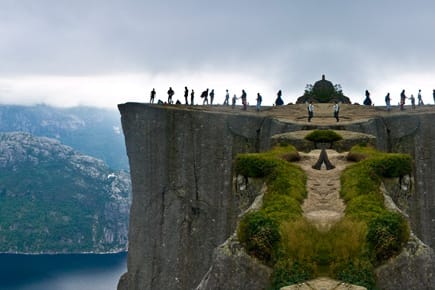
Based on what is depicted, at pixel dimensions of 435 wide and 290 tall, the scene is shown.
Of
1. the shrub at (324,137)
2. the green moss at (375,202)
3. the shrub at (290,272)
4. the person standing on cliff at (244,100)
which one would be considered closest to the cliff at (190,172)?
the person standing on cliff at (244,100)

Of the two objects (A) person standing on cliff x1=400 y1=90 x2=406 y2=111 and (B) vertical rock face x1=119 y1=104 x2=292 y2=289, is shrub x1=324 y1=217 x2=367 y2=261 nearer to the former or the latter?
(B) vertical rock face x1=119 y1=104 x2=292 y2=289

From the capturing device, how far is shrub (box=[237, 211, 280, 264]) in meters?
18.0

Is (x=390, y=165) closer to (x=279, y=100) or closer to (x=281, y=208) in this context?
(x=281, y=208)

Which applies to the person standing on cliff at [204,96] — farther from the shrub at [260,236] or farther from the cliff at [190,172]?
the shrub at [260,236]

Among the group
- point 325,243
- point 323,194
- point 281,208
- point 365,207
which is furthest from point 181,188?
point 325,243

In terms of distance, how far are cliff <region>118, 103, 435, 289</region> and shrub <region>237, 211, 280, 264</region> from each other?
32.0m

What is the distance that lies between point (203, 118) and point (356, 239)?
116 ft

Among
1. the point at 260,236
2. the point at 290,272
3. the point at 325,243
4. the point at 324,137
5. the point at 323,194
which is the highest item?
the point at 324,137

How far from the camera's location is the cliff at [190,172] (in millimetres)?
51000

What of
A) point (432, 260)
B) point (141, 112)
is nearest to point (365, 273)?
point (432, 260)

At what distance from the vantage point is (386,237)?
1783cm

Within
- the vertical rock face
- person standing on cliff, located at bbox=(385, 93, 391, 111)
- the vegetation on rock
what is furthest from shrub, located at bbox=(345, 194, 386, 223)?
person standing on cliff, located at bbox=(385, 93, 391, 111)

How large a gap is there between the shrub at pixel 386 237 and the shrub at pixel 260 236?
9.43 ft

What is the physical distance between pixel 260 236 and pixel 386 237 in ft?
12.4
